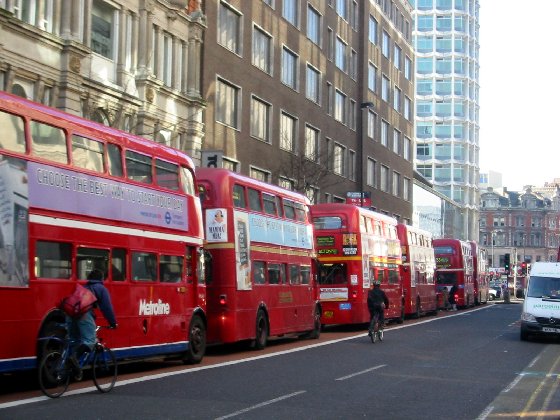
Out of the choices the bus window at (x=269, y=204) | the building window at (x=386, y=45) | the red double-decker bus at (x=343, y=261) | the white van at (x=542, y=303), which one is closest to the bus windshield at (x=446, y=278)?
the building window at (x=386, y=45)

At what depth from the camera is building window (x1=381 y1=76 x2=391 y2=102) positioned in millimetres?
70125

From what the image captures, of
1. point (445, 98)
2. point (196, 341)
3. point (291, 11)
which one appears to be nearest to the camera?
point (196, 341)

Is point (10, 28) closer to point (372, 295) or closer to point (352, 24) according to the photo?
point (372, 295)

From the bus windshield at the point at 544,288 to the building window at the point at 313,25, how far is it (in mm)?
27190

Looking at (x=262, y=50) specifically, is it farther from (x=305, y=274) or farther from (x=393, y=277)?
(x=305, y=274)

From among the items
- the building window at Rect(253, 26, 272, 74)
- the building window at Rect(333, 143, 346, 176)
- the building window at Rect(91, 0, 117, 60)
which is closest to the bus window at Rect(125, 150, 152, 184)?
the building window at Rect(91, 0, 117, 60)

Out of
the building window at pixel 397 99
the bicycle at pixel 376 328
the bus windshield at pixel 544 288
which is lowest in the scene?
the bicycle at pixel 376 328

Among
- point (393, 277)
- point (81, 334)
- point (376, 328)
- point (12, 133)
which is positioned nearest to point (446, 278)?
point (393, 277)

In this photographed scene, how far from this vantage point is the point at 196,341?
19.5 m

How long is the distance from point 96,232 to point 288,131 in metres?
34.0

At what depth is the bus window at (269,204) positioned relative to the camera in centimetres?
2436

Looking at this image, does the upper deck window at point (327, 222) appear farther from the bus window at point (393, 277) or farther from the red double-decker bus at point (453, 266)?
the red double-decker bus at point (453, 266)

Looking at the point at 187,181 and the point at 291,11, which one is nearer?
the point at 187,181

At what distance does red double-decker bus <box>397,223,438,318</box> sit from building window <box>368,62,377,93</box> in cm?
2009
